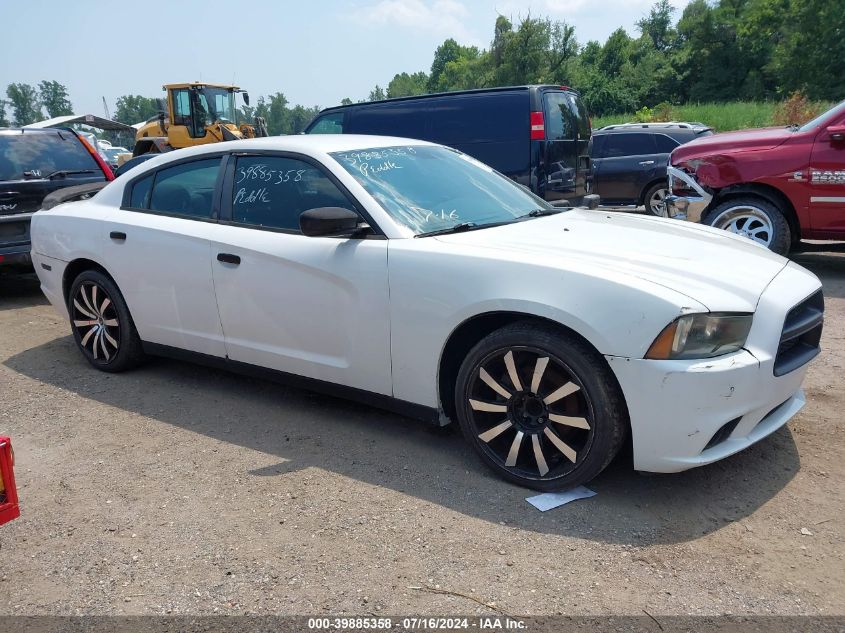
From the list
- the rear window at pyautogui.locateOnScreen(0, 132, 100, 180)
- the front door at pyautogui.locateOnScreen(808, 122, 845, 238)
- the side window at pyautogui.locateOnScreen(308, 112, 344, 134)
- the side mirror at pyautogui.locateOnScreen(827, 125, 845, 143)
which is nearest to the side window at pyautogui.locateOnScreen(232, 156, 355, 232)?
the rear window at pyautogui.locateOnScreen(0, 132, 100, 180)

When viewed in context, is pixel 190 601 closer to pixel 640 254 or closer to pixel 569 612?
pixel 569 612

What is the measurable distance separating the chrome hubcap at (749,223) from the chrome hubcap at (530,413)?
16.9 ft

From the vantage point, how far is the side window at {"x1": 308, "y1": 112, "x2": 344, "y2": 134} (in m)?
9.93

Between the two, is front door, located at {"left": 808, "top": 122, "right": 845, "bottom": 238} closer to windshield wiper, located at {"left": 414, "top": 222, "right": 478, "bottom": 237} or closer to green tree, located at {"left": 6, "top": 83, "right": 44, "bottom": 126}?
windshield wiper, located at {"left": 414, "top": 222, "right": 478, "bottom": 237}

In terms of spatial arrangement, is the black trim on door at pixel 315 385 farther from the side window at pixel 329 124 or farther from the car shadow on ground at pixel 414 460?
the side window at pixel 329 124

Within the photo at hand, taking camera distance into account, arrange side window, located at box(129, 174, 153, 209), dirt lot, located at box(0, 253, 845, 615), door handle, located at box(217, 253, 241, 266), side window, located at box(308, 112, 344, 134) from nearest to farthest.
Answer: dirt lot, located at box(0, 253, 845, 615) → door handle, located at box(217, 253, 241, 266) → side window, located at box(129, 174, 153, 209) → side window, located at box(308, 112, 344, 134)

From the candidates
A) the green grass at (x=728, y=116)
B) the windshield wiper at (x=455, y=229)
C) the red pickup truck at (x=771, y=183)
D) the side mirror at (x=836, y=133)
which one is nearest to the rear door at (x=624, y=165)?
the red pickup truck at (x=771, y=183)

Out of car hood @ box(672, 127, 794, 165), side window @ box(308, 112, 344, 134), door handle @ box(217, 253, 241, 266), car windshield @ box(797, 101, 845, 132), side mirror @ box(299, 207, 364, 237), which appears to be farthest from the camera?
side window @ box(308, 112, 344, 134)

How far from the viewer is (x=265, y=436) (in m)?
4.02

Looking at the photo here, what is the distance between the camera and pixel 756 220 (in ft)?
24.3

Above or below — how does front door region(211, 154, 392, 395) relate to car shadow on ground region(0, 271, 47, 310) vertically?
above

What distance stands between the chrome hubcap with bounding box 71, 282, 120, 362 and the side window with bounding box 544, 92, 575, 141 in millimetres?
5390

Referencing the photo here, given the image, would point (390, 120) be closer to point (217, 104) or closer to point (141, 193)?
point (141, 193)

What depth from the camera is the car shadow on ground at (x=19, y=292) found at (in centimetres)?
750
